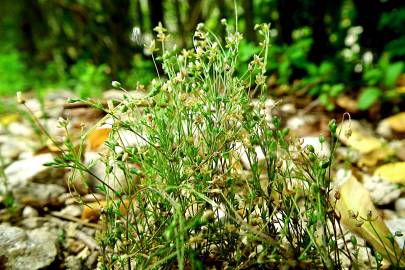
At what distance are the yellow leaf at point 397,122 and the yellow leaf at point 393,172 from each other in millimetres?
411

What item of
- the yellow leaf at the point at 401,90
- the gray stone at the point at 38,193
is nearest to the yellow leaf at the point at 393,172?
the yellow leaf at the point at 401,90

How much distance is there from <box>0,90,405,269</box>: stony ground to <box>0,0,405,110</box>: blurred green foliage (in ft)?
0.72

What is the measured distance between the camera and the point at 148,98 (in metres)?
0.93

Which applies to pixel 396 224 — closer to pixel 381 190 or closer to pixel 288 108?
pixel 381 190

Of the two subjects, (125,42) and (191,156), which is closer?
(191,156)

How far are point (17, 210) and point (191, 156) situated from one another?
2.86ft

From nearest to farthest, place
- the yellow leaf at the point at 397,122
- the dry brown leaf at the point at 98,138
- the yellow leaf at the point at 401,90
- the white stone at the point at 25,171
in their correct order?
the white stone at the point at 25,171 < the dry brown leaf at the point at 98,138 < the yellow leaf at the point at 397,122 < the yellow leaf at the point at 401,90

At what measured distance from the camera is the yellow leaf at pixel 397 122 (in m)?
1.98

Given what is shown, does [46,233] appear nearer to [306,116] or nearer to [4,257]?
[4,257]

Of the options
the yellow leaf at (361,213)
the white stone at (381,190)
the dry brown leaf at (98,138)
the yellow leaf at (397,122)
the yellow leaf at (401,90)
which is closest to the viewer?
the yellow leaf at (361,213)

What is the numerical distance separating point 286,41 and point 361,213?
1772 millimetres

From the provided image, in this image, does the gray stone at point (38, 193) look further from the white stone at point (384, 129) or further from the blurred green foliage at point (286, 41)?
the white stone at point (384, 129)

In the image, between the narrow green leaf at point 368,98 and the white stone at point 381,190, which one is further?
the narrow green leaf at point 368,98

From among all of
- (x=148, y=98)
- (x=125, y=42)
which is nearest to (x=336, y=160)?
(x=148, y=98)
